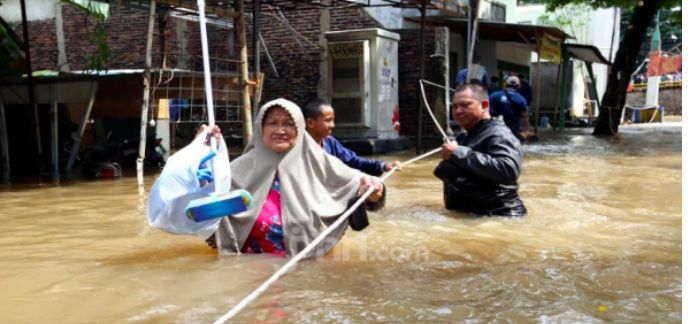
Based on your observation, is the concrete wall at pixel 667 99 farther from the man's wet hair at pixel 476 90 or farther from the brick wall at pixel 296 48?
the man's wet hair at pixel 476 90

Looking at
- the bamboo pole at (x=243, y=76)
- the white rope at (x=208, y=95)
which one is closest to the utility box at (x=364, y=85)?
the bamboo pole at (x=243, y=76)

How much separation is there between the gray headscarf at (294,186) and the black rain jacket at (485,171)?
1254 millimetres

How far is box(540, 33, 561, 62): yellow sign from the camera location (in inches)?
590

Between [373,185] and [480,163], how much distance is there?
1297mm

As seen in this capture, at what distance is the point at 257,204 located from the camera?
3.85 meters

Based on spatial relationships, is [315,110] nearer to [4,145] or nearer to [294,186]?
[294,186]

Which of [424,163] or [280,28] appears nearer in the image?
[424,163]

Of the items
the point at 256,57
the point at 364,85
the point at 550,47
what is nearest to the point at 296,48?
the point at 364,85

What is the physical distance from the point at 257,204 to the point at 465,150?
1.75 m

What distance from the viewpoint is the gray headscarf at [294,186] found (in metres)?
3.81

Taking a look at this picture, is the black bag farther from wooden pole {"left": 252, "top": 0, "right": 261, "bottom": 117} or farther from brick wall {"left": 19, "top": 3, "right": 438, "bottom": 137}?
brick wall {"left": 19, "top": 3, "right": 438, "bottom": 137}

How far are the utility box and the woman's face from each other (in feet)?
27.5
